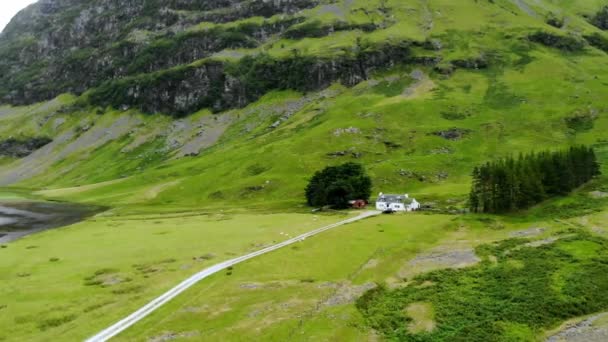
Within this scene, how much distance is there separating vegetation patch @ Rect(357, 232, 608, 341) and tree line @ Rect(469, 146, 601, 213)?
33770mm

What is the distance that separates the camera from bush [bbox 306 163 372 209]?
144m

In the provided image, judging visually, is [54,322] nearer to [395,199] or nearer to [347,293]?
[347,293]

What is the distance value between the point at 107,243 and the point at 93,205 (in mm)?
115318

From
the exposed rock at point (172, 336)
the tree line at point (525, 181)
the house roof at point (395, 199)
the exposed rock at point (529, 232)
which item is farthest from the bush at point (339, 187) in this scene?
the exposed rock at point (172, 336)

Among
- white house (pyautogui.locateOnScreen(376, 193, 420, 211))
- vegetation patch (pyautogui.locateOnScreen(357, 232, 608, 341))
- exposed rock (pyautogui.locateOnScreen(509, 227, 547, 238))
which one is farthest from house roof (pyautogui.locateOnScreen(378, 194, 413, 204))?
vegetation patch (pyautogui.locateOnScreen(357, 232, 608, 341))

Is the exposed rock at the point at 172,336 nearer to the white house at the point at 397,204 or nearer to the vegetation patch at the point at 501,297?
the vegetation patch at the point at 501,297

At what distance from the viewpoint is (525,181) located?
106m

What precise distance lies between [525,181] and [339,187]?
179 ft

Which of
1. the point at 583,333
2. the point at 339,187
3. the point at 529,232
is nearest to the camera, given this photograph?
the point at 583,333

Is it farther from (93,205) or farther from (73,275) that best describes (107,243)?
(93,205)

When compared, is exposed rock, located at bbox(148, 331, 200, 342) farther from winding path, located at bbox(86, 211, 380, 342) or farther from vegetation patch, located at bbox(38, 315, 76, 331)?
vegetation patch, located at bbox(38, 315, 76, 331)

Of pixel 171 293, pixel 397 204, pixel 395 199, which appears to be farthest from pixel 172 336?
pixel 395 199

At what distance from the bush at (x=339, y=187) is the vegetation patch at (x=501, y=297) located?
A: 74.0m

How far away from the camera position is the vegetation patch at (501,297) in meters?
47.8
